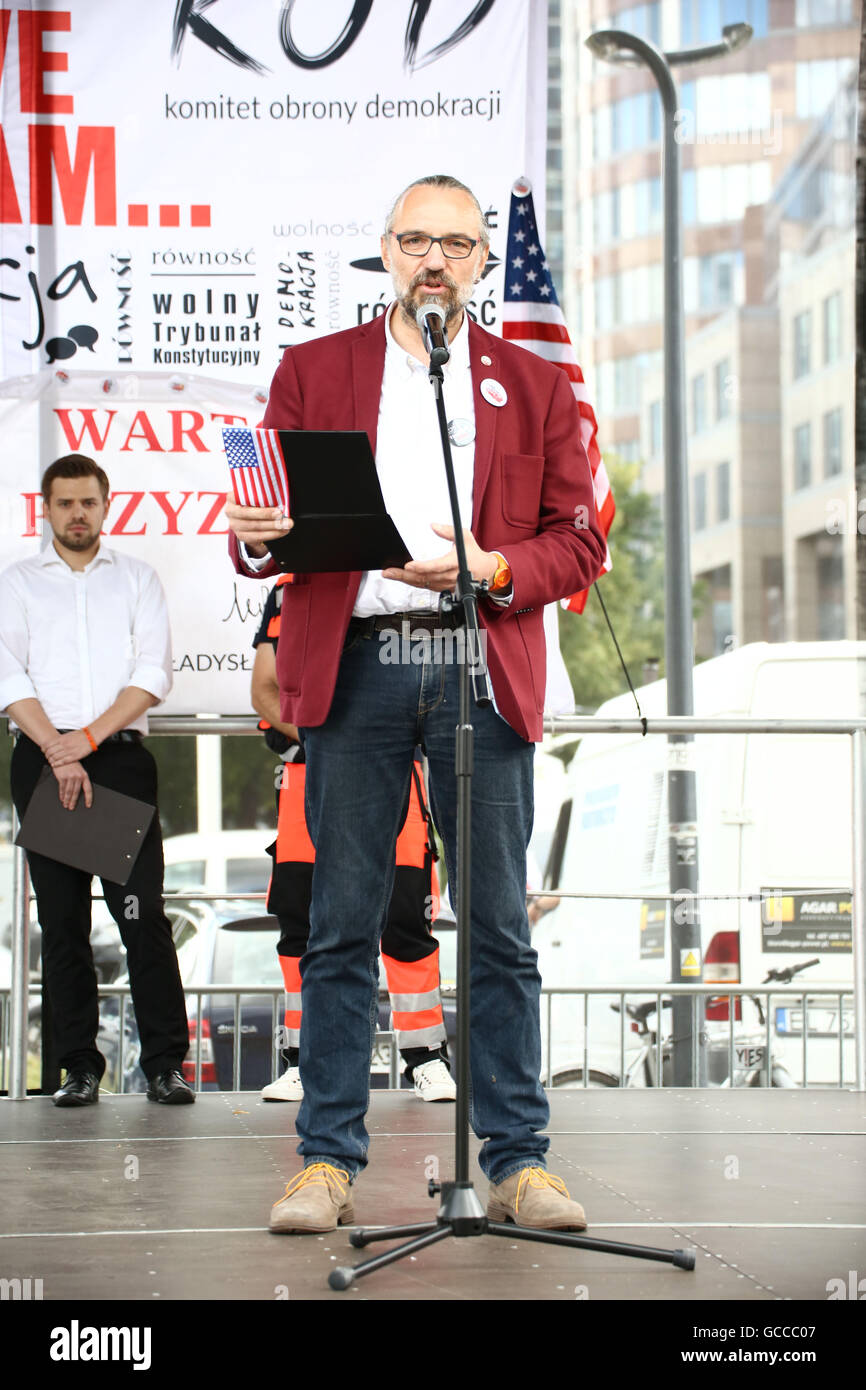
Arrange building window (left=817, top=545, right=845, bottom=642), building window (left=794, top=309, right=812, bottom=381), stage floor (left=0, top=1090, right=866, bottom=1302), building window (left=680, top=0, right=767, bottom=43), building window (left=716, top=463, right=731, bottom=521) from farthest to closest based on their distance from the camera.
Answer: building window (left=680, top=0, right=767, bottom=43) < building window (left=716, top=463, right=731, bottom=521) < building window (left=794, top=309, right=812, bottom=381) < building window (left=817, top=545, right=845, bottom=642) < stage floor (left=0, top=1090, right=866, bottom=1302)

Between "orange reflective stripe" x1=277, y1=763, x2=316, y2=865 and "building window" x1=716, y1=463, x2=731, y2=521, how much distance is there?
4219cm

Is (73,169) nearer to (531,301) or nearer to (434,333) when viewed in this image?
(531,301)

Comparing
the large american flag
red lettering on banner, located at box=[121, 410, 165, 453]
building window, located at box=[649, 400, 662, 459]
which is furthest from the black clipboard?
building window, located at box=[649, 400, 662, 459]

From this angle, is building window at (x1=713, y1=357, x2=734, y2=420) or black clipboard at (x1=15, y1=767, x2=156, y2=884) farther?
building window at (x1=713, y1=357, x2=734, y2=420)

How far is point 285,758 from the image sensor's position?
5551 millimetres

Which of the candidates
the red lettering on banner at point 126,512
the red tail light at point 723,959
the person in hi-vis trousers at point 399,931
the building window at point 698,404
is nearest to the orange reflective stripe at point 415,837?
the person in hi-vis trousers at point 399,931

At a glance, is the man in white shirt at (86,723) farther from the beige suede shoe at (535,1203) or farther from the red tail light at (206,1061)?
the beige suede shoe at (535,1203)

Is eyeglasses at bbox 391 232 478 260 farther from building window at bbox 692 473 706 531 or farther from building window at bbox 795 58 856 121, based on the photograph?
building window at bbox 795 58 856 121

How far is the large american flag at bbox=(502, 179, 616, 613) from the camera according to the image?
5.95 meters

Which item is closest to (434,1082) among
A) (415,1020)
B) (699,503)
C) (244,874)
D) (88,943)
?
(415,1020)

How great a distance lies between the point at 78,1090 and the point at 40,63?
144 inches

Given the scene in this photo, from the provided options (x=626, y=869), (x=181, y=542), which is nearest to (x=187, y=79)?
(x=181, y=542)

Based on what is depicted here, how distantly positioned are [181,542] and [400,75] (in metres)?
1.88

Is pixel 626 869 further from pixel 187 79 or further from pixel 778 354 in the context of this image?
pixel 778 354
